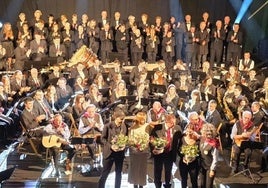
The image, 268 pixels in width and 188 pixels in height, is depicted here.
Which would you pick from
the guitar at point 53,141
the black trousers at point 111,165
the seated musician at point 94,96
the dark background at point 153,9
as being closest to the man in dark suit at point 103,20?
the dark background at point 153,9

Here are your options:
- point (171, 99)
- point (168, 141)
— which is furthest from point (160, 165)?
point (171, 99)

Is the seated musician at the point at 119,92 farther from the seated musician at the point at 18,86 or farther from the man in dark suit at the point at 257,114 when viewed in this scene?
the man in dark suit at the point at 257,114

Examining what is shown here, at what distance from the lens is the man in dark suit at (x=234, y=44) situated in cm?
1878

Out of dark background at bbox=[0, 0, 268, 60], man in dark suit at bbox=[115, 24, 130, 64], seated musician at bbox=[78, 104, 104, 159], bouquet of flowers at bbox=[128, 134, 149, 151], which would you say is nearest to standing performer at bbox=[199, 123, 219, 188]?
bouquet of flowers at bbox=[128, 134, 149, 151]

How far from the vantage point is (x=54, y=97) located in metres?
13.9

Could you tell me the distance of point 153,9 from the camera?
21.5 m

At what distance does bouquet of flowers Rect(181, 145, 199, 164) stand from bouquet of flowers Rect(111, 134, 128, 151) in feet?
3.26

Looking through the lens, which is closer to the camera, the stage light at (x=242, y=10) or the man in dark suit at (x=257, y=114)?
the man in dark suit at (x=257, y=114)

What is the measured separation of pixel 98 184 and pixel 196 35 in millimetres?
9595

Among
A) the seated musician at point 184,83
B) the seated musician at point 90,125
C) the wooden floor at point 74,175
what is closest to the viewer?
the wooden floor at point 74,175

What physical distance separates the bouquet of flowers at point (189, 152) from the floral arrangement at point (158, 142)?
37 cm

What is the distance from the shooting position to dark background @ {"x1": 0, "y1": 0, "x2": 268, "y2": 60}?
2059cm

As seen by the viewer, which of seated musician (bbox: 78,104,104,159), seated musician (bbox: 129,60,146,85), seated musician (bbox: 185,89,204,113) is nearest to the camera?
seated musician (bbox: 78,104,104,159)

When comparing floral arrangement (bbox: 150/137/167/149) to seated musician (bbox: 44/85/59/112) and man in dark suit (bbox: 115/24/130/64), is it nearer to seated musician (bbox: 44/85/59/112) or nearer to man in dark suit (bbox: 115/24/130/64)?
seated musician (bbox: 44/85/59/112)
